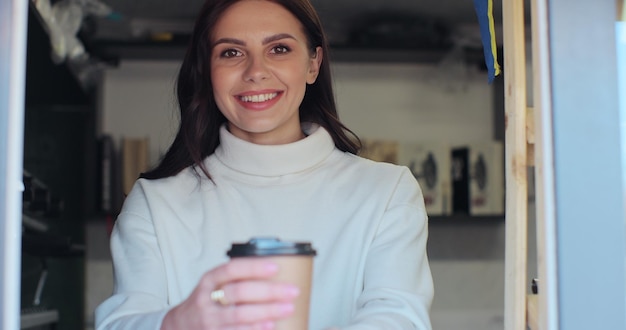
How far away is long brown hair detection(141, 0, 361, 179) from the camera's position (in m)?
1.86

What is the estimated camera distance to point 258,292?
1095mm

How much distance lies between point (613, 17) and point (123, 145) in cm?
283

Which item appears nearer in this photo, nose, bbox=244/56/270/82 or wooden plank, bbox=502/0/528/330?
wooden plank, bbox=502/0/528/330

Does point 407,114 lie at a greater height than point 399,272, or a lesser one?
greater

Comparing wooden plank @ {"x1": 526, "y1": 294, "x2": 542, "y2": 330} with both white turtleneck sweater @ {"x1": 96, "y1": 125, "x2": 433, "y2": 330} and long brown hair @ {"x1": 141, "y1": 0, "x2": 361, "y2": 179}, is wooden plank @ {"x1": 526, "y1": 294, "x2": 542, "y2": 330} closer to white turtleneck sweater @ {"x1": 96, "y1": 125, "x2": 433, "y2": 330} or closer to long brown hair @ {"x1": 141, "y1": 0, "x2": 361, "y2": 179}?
white turtleneck sweater @ {"x1": 96, "y1": 125, "x2": 433, "y2": 330}

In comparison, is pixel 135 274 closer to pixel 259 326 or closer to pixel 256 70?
pixel 256 70

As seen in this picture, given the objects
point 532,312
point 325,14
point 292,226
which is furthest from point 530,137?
point 325,14

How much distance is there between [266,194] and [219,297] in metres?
0.65

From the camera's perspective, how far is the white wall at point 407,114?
13.3 feet

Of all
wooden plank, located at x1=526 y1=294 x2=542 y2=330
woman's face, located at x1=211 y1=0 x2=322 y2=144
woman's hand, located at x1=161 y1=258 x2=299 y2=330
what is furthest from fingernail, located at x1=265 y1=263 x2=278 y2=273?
woman's face, located at x1=211 y1=0 x2=322 y2=144

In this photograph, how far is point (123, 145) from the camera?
3914 millimetres

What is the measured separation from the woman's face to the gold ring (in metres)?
0.66

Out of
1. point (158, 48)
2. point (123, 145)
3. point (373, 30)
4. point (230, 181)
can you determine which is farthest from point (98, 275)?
point (230, 181)

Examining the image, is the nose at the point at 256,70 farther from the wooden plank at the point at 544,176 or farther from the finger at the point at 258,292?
the finger at the point at 258,292
